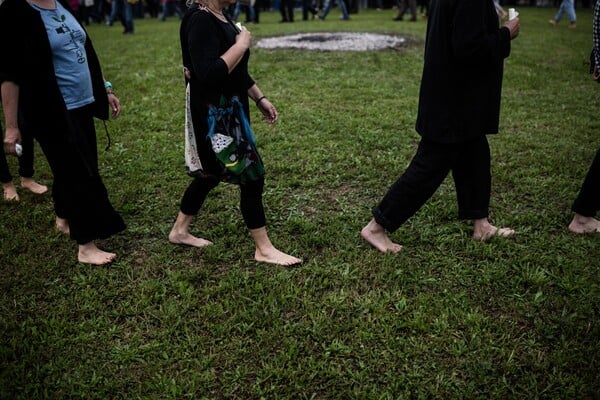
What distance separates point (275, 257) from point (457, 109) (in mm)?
1460

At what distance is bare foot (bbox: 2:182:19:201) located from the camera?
4211 millimetres

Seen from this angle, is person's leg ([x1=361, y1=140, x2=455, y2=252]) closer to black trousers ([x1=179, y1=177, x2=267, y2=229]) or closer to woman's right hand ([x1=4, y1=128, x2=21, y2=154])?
black trousers ([x1=179, y1=177, x2=267, y2=229])

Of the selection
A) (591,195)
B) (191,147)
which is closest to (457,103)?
(591,195)

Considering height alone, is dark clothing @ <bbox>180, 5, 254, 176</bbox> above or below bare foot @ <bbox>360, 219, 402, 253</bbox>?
above

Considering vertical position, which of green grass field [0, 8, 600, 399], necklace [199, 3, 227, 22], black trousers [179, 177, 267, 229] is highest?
necklace [199, 3, 227, 22]

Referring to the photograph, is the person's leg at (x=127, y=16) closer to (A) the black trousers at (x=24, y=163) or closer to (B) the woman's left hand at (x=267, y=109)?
(A) the black trousers at (x=24, y=163)

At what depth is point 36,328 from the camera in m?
2.64

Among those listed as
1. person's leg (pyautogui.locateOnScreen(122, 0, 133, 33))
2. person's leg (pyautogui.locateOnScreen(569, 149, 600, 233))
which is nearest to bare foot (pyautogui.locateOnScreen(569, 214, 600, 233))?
person's leg (pyautogui.locateOnScreen(569, 149, 600, 233))

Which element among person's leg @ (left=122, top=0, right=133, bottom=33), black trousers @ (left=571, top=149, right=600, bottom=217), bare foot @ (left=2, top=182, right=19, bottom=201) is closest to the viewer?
black trousers @ (left=571, top=149, right=600, bottom=217)

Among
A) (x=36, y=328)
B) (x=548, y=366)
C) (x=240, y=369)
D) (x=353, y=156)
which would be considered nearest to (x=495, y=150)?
(x=353, y=156)

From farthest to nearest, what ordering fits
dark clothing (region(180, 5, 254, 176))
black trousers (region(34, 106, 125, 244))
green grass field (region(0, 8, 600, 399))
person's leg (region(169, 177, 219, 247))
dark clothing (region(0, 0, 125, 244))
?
person's leg (region(169, 177, 219, 247)), black trousers (region(34, 106, 125, 244)), dark clothing (region(0, 0, 125, 244)), dark clothing (region(180, 5, 254, 176)), green grass field (region(0, 8, 600, 399))

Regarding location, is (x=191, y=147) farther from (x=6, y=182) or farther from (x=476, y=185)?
(x=6, y=182)

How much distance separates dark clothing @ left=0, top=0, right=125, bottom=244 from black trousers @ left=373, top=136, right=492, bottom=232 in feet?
6.13

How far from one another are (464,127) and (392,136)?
→ 2.53 meters
